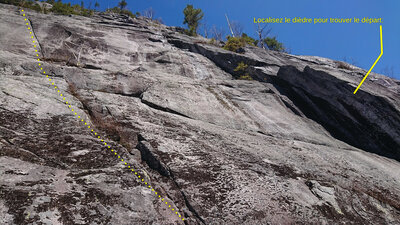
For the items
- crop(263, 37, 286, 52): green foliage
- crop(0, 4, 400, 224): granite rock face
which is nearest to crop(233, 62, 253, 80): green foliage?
crop(0, 4, 400, 224): granite rock face

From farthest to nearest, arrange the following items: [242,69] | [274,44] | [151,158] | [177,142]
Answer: [274,44] → [242,69] → [177,142] → [151,158]

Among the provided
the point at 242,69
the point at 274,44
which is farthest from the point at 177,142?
the point at 274,44

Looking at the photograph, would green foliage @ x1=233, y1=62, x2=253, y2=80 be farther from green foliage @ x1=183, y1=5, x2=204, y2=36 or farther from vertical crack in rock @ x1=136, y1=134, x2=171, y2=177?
green foliage @ x1=183, y1=5, x2=204, y2=36

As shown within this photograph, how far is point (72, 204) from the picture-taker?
4.58 metres

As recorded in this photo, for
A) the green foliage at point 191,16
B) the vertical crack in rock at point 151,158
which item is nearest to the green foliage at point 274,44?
the green foliage at point 191,16

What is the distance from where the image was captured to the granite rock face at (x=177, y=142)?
511cm

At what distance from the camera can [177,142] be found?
7.91 m

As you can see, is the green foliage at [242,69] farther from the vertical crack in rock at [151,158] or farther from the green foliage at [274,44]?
the green foliage at [274,44]

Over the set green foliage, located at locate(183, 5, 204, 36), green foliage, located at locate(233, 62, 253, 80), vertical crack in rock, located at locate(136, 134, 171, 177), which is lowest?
vertical crack in rock, located at locate(136, 134, 171, 177)

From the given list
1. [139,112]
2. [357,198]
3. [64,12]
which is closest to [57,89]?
[139,112]

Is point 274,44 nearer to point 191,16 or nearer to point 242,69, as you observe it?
point 191,16

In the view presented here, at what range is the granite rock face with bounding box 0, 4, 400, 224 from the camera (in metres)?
5.11

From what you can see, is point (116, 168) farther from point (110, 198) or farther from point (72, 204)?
point (72, 204)

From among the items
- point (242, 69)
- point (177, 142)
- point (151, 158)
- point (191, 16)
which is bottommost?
point (151, 158)
